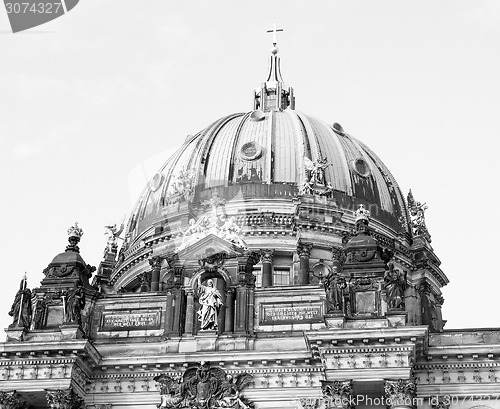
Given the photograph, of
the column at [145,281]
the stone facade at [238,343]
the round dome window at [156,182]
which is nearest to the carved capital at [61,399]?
the stone facade at [238,343]

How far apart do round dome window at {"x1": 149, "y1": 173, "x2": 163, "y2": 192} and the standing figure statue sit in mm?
18959

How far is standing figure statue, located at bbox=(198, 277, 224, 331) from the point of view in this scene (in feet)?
131

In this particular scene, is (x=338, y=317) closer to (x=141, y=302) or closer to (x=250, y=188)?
(x=141, y=302)

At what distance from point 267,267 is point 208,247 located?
3373 mm

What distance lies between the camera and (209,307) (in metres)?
40.0

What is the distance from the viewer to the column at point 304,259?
160ft

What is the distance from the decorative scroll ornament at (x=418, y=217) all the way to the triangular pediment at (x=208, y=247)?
12661 millimetres

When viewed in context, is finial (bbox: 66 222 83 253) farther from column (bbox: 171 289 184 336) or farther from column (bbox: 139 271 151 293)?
column (bbox: 139 271 151 293)

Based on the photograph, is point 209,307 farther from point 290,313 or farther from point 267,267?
point 267,267

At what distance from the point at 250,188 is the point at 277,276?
6.09 meters

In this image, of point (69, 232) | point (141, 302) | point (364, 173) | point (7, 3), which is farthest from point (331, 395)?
point (364, 173)

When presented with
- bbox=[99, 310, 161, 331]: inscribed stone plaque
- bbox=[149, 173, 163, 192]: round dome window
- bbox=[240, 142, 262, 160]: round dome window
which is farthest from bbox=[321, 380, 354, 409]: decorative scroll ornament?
bbox=[149, 173, 163, 192]: round dome window

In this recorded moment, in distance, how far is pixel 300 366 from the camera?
1497 inches

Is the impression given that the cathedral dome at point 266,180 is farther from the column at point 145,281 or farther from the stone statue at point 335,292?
the stone statue at point 335,292
